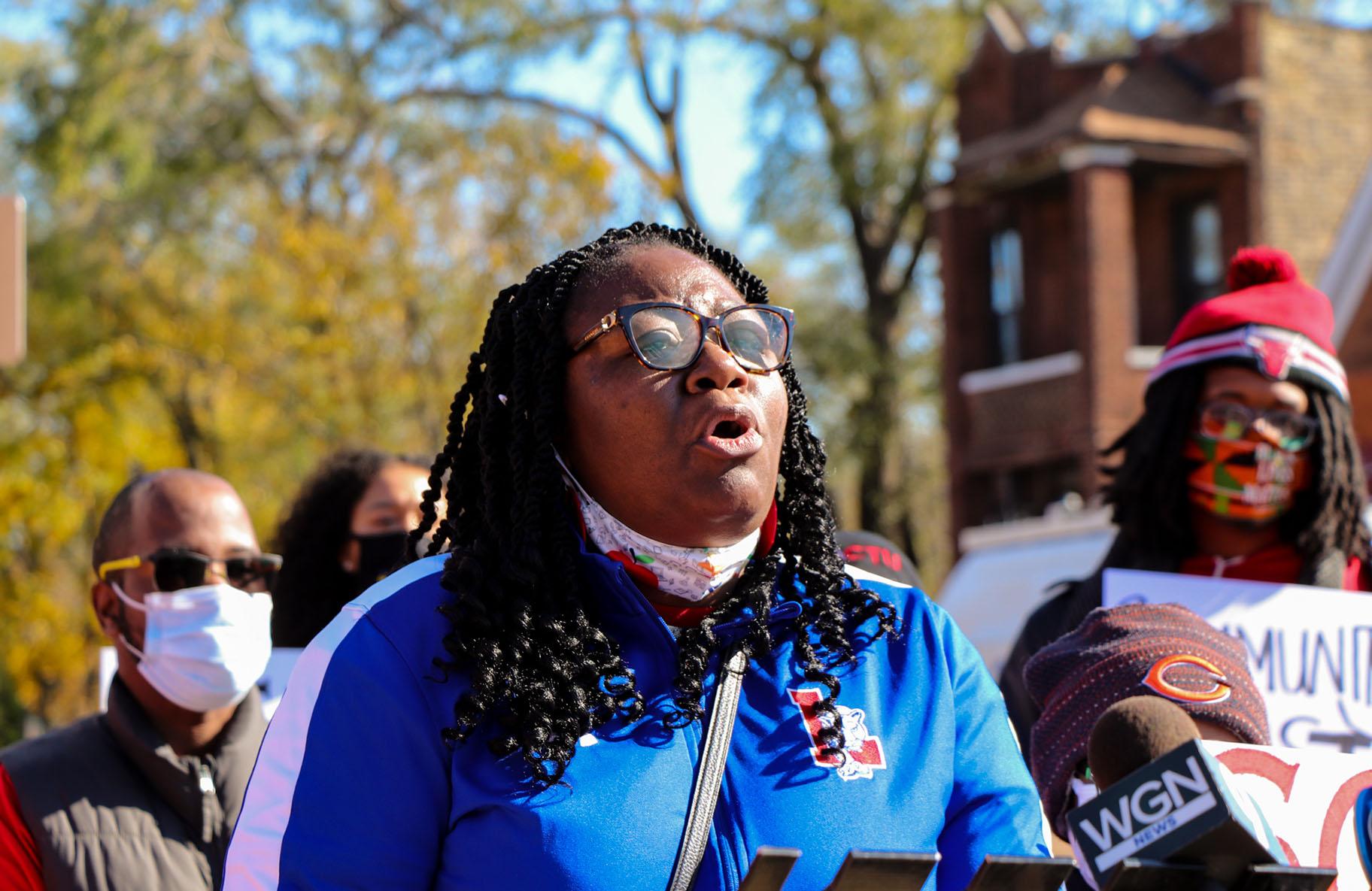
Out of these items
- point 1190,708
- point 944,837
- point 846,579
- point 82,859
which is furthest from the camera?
point 82,859

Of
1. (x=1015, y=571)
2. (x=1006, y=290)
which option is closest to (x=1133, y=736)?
(x=1015, y=571)

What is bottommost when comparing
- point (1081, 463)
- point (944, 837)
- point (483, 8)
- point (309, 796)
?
point (1081, 463)

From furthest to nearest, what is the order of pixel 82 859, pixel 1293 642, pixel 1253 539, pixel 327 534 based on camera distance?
pixel 327 534, pixel 1253 539, pixel 1293 642, pixel 82 859

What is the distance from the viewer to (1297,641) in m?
4.48

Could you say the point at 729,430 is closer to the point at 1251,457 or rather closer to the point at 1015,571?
the point at 1251,457

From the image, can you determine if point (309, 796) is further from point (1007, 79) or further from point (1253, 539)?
point (1007, 79)

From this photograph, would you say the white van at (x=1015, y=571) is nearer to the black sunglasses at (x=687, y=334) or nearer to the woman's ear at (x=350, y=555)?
the woman's ear at (x=350, y=555)

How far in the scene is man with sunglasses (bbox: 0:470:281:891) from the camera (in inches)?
162

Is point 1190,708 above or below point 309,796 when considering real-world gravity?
below

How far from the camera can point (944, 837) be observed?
8.93ft

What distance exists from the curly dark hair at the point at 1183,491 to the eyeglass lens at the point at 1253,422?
0.06 metres

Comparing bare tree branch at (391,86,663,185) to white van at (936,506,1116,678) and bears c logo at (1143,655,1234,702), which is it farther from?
bears c logo at (1143,655,1234,702)

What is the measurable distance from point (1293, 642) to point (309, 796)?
9.16 ft

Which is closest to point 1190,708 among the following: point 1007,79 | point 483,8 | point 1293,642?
point 1293,642
